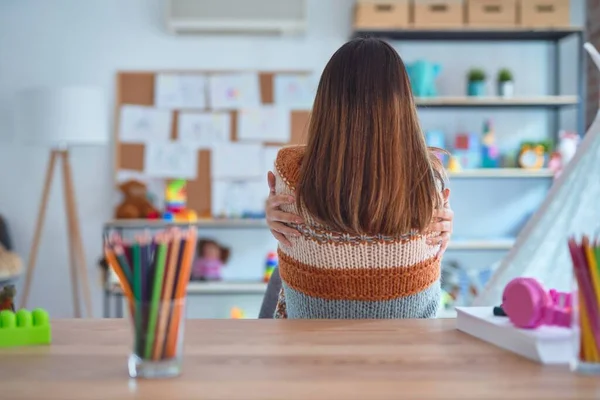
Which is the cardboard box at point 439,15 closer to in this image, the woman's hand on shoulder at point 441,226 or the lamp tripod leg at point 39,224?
the lamp tripod leg at point 39,224

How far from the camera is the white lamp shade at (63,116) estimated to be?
394 cm

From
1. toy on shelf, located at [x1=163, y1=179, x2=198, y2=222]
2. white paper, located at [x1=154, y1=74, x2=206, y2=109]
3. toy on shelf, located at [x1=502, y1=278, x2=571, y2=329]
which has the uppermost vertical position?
white paper, located at [x1=154, y1=74, x2=206, y2=109]

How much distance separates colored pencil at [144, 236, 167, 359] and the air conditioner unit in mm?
3445

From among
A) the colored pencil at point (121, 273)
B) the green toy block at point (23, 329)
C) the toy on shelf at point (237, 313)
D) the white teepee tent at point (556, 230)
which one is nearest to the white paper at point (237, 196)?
the toy on shelf at point (237, 313)

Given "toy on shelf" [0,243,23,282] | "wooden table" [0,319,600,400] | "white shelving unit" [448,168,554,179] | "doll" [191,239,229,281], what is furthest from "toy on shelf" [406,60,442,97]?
"wooden table" [0,319,600,400]

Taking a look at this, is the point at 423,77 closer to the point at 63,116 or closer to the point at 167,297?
the point at 63,116

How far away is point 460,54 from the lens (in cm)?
438

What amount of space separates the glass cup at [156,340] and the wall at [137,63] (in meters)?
3.44

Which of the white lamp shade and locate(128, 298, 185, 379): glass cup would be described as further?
the white lamp shade

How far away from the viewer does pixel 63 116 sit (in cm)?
395

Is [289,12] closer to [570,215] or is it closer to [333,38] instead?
[333,38]

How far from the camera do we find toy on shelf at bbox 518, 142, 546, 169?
4.16 metres

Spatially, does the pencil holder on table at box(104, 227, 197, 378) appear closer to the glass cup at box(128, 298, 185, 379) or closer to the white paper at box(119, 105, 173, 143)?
the glass cup at box(128, 298, 185, 379)

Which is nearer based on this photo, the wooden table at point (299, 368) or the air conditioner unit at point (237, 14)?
the wooden table at point (299, 368)
